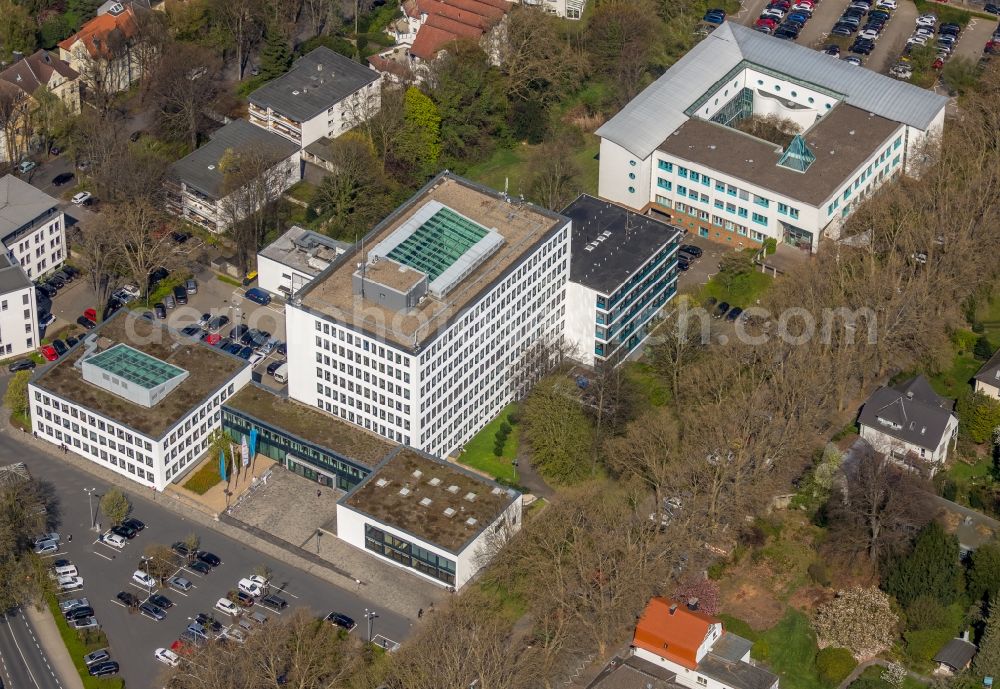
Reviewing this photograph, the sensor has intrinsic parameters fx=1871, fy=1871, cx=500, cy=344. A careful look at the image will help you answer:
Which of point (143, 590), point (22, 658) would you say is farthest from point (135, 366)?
point (22, 658)

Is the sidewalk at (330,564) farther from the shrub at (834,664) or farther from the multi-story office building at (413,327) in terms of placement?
the shrub at (834,664)

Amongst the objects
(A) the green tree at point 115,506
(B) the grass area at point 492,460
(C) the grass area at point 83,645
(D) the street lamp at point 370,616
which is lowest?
(C) the grass area at point 83,645

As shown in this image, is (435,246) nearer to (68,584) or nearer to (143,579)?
(143,579)

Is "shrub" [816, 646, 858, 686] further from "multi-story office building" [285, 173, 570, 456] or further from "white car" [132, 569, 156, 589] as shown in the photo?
"white car" [132, 569, 156, 589]

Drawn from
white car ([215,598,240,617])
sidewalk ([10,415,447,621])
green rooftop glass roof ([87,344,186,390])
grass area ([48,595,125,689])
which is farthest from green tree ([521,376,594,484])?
grass area ([48,595,125,689])

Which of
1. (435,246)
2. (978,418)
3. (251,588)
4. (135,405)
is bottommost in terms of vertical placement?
(251,588)

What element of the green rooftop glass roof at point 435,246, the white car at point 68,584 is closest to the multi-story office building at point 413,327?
the green rooftop glass roof at point 435,246
